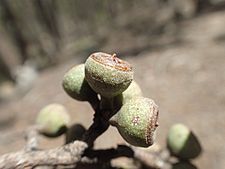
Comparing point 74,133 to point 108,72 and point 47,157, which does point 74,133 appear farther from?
point 108,72

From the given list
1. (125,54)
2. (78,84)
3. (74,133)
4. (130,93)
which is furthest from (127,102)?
(125,54)

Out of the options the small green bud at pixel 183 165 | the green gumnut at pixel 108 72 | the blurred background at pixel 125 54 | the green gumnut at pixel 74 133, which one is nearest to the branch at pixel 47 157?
the green gumnut at pixel 74 133

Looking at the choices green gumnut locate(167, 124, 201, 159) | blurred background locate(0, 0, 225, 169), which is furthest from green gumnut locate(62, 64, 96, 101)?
blurred background locate(0, 0, 225, 169)

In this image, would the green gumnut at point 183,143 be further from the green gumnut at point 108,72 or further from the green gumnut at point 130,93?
the green gumnut at point 108,72

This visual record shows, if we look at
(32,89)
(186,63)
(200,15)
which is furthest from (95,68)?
(200,15)

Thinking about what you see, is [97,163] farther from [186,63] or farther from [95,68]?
[186,63]

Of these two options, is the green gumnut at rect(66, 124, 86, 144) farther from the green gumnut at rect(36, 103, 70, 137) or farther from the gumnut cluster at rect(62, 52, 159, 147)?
the gumnut cluster at rect(62, 52, 159, 147)
